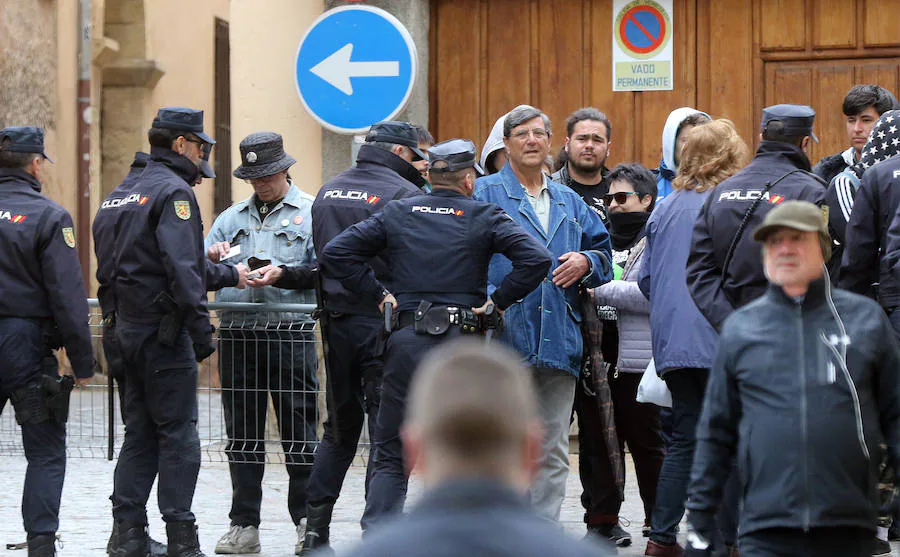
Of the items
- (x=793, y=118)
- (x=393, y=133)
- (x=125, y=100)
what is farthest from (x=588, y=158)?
(x=125, y=100)

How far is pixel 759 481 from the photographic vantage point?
4684 mm

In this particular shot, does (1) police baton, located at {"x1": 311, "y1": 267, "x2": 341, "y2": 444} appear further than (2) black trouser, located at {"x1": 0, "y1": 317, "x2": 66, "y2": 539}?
Yes

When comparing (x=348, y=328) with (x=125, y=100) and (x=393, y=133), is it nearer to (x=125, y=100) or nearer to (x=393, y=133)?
(x=393, y=133)

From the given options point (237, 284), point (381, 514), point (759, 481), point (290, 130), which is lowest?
point (381, 514)

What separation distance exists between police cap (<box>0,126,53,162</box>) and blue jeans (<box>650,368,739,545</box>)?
3129mm

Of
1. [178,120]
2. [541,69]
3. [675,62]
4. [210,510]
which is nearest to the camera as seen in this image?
[178,120]

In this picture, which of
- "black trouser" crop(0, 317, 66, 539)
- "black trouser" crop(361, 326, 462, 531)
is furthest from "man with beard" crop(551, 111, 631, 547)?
"black trouser" crop(0, 317, 66, 539)

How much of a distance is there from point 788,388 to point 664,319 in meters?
2.45

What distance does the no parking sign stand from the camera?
10812 mm

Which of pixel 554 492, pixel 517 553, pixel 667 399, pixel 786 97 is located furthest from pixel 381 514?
pixel 786 97

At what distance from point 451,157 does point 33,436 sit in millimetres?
2297

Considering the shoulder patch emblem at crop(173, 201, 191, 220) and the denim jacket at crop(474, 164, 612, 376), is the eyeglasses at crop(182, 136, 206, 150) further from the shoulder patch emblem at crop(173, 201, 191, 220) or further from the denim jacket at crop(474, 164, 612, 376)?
the denim jacket at crop(474, 164, 612, 376)

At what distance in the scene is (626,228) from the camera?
8344mm

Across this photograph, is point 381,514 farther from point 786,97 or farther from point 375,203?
point 786,97
